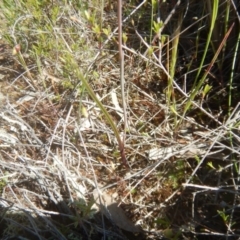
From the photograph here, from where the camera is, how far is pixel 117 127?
6.25 ft

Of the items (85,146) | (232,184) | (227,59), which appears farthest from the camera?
(227,59)

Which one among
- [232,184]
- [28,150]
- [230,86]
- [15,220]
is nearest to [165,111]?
[230,86]

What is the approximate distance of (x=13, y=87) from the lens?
204 cm

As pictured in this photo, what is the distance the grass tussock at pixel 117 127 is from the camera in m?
1.72

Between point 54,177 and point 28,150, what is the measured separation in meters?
0.16

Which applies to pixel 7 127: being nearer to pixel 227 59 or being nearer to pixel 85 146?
pixel 85 146

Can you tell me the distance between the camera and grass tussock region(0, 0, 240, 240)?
1.72 meters

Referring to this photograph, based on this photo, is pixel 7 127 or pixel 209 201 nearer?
pixel 209 201

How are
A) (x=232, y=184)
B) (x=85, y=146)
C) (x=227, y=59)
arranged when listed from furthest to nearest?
1. (x=227, y=59)
2. (x=85, y=146)
3. (x=232, y=184)

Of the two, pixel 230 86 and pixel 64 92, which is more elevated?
pixel 64 92

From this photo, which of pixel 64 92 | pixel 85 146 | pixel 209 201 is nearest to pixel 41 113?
pixel 64 92

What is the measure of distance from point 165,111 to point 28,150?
55cm

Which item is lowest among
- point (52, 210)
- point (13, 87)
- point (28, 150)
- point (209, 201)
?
point (209, 201)

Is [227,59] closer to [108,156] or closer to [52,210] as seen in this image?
[108,156]
